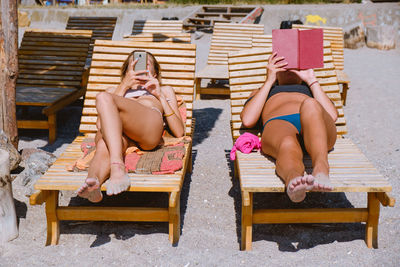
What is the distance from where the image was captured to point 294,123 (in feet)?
9.96

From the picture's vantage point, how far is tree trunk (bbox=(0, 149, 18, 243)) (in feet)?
8.65

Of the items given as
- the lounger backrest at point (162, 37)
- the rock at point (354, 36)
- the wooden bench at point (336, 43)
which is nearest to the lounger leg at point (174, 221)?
the lounger backrest at point (162, 37)

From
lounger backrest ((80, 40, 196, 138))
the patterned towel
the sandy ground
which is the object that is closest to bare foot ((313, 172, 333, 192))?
the sandy ground

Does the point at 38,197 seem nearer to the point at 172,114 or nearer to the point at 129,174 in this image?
the point at 129,174

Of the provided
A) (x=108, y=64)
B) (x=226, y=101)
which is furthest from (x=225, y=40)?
(x=108, y=64)

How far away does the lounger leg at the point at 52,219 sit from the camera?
2.73 meters

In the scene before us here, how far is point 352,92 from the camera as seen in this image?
7.66 meters

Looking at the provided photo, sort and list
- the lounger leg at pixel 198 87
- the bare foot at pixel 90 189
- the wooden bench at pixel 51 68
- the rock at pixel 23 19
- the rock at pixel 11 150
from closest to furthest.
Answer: the bare foot at pixel 90 189 → the rock at pixel 11 150 → the wooden bench at pixel 51 68 → the lounger leg at pixel 198 87 → the rock at pixel 23 19

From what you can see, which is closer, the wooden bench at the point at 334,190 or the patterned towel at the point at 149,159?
the wooden bench at the point at 334,190

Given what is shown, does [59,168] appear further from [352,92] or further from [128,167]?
[352,92]

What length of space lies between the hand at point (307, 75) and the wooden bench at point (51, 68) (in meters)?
2.97

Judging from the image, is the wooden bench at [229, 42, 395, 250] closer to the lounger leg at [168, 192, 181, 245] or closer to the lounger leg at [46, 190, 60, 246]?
the lounger leg at [168, 192, 181, 245]

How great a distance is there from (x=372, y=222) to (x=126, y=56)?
286cm

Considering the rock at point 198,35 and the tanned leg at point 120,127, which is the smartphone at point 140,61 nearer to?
the tanned leg at point 120,127
